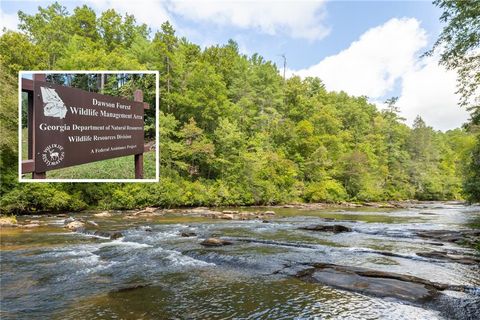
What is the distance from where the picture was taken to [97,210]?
99.2 feet

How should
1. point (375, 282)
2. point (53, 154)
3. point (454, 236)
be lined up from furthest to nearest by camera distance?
point (454, 236)
point (375, 282)
point (53, 154)

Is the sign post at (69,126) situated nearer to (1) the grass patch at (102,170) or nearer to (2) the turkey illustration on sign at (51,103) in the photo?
(2) the turkey illustration on sign at (51,103)

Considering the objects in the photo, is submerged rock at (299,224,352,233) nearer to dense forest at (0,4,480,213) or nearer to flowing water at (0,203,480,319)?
flowing water at (0,203,480,319)

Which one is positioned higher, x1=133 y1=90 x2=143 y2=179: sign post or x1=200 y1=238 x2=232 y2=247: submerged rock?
x1=133 y1=90 x2=143 y2=179: sign post

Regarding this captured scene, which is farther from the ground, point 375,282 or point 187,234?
point 375,282

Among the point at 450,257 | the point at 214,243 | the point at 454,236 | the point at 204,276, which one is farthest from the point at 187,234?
A: the point at 454,236

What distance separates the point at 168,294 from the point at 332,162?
49407 mm

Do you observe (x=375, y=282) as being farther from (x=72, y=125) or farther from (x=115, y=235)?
(x=115, y=235)

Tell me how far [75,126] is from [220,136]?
3322 centimetres

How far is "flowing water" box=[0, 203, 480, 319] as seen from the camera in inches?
285

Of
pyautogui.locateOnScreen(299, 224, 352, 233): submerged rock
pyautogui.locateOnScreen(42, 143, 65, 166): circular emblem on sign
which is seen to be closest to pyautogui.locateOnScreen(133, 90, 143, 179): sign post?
pyautogui.locateOnScreen(42, 143, 65, 166): circular emblem on sign

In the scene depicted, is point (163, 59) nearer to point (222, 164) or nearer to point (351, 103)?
point (222, 164)

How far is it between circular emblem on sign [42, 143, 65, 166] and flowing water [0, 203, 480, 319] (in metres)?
3.21

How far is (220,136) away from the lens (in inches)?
1550
